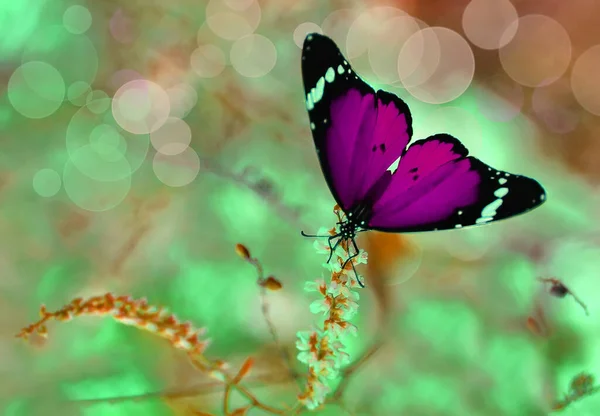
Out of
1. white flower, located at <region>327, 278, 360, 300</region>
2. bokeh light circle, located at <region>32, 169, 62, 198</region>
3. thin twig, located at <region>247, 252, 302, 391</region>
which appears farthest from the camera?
bokeh light circle, located at <region>32, 169, 62, 198</region>

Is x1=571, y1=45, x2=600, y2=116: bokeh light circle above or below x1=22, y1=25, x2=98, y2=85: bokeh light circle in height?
below

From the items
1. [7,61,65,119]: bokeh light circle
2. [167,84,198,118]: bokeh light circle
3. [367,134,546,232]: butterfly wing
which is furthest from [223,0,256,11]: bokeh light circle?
[367,134,546,232]: butterfly wing

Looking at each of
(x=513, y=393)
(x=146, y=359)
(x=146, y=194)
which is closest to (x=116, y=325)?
(x=146, y=359)

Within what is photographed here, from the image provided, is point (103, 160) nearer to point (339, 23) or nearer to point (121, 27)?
point (121, 27)

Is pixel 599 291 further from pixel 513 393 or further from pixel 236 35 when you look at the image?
pixel 236 35

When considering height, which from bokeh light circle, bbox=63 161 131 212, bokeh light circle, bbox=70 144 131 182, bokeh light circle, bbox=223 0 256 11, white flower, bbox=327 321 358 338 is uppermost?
bokeh light circle, bbox=223 0 256 11

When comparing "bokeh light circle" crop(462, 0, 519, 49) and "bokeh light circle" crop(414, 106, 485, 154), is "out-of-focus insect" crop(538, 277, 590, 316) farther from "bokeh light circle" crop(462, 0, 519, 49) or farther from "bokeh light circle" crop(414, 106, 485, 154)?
"bokeh light circle" crop(462, 0, 519, 49)
